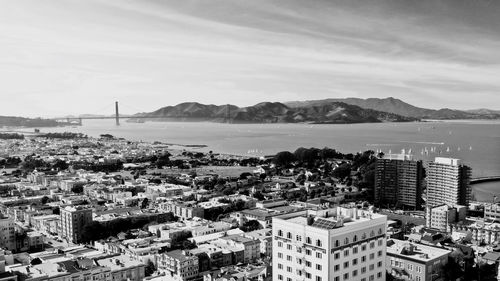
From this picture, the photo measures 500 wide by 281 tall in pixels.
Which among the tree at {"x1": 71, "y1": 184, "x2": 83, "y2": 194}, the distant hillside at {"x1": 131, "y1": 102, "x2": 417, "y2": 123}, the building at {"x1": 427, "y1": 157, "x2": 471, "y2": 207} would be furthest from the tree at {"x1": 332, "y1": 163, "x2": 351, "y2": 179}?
the distant hillside at {"x1": 131, "y1": 102, "x2": 417, "y2": 123}

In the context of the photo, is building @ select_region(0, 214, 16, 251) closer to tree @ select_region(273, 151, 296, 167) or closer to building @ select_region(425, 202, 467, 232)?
building @ select_region(425, 202, 467, 232)

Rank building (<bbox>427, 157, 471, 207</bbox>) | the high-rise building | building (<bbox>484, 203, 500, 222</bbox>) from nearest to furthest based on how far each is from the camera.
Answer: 1. building (<bbox>484, 203, 500, 222</bbox>)
2. building (<bbox>427, 157, 471, 207</bbox>)
3. the high-rise building

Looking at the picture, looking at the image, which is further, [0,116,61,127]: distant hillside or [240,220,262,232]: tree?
[0,116,61,127]: distant hillside

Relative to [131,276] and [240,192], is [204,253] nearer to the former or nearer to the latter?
[131,276]

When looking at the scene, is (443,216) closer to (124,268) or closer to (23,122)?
(124,268)

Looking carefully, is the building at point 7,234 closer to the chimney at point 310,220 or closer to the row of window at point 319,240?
the row of window at point 319,240

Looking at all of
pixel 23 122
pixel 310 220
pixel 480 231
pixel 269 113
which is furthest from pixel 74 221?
pixel 269 113

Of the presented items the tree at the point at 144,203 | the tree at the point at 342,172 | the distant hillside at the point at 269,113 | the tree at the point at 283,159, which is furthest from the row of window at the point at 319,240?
the distant hillside at the point at 269,113
